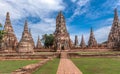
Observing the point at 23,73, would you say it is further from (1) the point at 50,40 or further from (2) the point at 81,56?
(1) the point at 50,40

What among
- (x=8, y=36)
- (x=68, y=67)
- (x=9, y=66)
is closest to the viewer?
(x=68, y=67)

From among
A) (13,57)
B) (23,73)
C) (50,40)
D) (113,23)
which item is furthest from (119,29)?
(23,73)

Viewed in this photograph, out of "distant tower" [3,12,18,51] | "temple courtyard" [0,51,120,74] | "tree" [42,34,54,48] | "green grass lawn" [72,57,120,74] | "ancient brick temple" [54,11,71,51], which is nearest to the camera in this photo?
"temple courtyard" [0,51,120,74]

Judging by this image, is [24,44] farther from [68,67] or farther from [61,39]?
[68,67]

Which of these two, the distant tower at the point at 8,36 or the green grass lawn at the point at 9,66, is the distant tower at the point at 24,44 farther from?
the green grass lawn at the point at 9,66

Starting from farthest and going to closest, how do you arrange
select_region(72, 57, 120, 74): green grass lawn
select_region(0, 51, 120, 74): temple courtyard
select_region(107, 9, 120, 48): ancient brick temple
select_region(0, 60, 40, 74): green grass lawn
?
select_region(107, 9, 120, 48): ancient brick temple, select_region(0, 60, 40, 74): green grass lawn, select_region(72, 57, 120, 74): green grass lawn, select_region(0, 51, 120, 74): temple courtyard

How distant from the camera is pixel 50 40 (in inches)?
3162

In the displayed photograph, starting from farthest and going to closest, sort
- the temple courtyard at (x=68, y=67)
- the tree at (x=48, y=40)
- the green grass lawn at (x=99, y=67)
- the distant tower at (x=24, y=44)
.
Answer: the tree at (x=48, y=40) → the distant tower at (x=24, y=44) → the green grass lawn at (x=99, y=67) → the temple courtyard at (x=68, y=67)

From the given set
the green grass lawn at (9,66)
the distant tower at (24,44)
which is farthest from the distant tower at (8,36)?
the green grass lawn at (9,66)

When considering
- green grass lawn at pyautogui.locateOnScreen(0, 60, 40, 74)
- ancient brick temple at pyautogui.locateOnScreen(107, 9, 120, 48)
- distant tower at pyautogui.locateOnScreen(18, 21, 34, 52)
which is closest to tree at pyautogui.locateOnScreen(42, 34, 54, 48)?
ancient brick temple at pyautogui.locateOnScreen(107, 9, 120, 48)

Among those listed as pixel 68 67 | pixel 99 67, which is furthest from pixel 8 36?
pixel 99 67

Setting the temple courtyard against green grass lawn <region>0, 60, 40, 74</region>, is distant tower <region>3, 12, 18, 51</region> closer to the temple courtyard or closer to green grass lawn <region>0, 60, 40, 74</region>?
the temple courtyard

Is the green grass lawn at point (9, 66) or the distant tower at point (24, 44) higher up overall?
the distant tower at point (24, 44)

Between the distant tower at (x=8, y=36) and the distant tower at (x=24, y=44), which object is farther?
the distant tower at (x=8, y=36)
